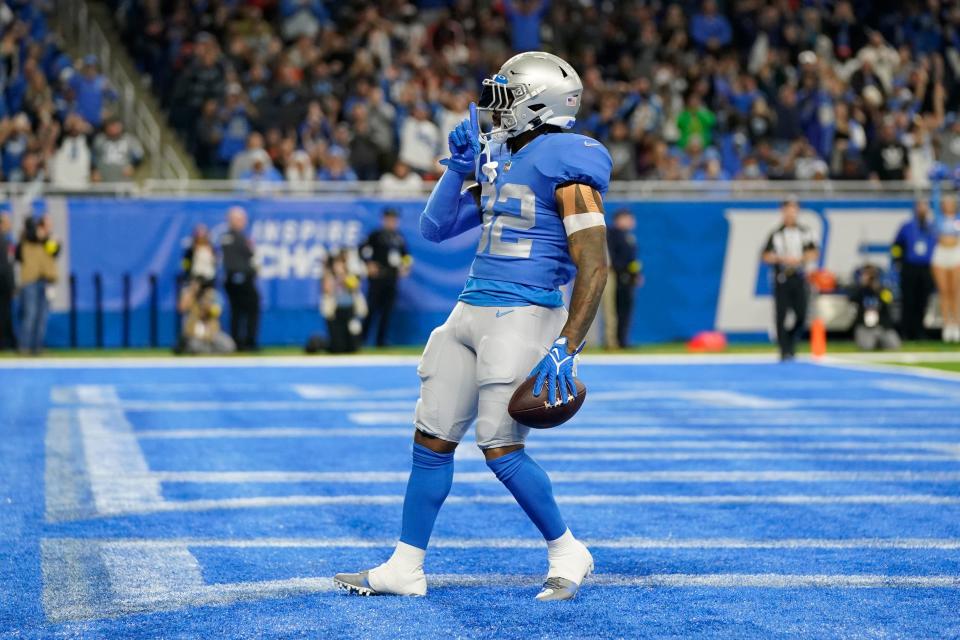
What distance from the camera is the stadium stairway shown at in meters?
21.3

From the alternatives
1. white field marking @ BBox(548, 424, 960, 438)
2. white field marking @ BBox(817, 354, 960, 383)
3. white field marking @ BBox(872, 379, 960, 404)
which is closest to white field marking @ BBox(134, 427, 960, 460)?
white field marking @ BBox(548, 424, 960, 438)

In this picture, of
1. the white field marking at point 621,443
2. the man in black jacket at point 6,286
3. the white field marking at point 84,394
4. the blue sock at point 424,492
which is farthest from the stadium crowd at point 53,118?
the blue sock at point 424,492

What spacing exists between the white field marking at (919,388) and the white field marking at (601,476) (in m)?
4.54

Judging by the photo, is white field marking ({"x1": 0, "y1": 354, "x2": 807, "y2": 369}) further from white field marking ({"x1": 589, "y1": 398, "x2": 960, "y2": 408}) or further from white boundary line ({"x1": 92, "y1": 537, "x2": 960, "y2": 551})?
white boundary line ({"x1": 92, "y1": 537, "x2": 960, "y2": 551})

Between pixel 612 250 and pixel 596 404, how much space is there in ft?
23.2

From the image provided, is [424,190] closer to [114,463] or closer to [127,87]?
[127,87]

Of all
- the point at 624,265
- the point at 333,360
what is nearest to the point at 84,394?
the point at 333,360

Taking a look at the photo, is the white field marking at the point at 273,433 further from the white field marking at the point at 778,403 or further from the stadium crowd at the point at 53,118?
the stadium crowd at the point at 53,118

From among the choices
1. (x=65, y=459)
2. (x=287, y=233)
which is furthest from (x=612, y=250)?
(x=65, y=459)

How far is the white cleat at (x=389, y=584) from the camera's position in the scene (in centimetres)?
556

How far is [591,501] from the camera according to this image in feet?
26.0

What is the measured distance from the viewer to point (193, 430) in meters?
11.1

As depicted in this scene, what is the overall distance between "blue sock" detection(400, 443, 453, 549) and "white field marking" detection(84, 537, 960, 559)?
97cm

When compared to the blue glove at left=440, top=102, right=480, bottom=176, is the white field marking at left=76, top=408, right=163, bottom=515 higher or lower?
lower
